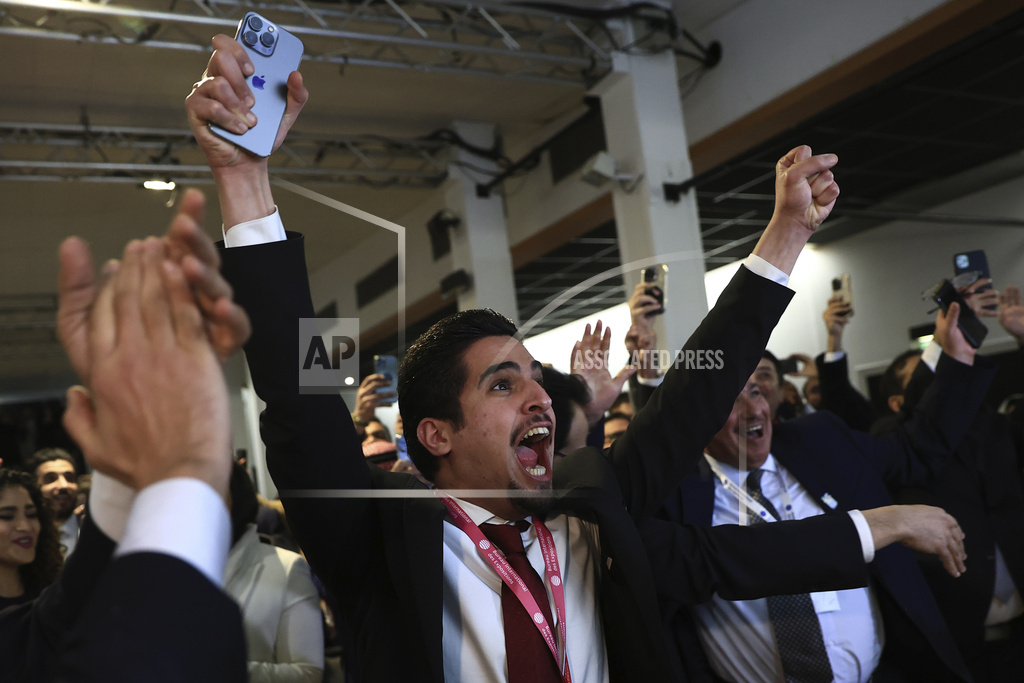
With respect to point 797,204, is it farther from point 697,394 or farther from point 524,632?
point 524,632

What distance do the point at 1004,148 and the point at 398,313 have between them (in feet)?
21.7

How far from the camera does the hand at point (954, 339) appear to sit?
233cm

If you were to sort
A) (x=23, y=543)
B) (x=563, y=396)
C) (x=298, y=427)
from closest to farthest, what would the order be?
(x=298, y=427)
(x=563, y=396)
(x=23, y=543)

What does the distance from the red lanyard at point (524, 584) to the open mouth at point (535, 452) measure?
3.5 inches

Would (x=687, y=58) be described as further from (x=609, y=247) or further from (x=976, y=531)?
(x=976, y=531)

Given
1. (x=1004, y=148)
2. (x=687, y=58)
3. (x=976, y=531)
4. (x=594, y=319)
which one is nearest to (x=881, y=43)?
(x=687, y=58)

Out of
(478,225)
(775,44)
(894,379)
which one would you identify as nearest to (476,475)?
(894,379)

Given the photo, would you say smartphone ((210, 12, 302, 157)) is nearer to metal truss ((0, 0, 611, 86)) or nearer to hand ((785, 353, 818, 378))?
metal truss ((0, 0, 611, 86))

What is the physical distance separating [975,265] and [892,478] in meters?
0.77

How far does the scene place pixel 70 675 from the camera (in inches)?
19.3

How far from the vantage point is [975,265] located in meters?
2.58

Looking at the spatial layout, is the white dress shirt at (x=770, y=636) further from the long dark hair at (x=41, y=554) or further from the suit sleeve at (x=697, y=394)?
the long dark hair at (x=41, y=554)

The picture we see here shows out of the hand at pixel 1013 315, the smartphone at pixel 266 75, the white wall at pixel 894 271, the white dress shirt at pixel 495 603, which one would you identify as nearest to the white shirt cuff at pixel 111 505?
the smartphone at pixel 266 75

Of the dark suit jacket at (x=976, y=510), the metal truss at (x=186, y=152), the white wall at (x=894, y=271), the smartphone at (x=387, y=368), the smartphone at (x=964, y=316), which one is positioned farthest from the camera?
the white wall at (x=894, y=271)
